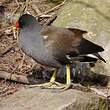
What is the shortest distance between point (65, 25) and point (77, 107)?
167cm

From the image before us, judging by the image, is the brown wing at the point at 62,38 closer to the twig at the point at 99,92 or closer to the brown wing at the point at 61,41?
the brown wing at the point at 61,41

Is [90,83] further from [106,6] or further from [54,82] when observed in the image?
[106,6]

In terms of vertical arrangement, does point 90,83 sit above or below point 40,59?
below

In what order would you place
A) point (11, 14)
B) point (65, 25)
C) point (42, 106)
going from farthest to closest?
point (11, 14) < point (65, 25) < point (42, 106)

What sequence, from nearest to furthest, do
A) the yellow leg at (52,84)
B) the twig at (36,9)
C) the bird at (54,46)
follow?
1. the bird at (54,46)
2. the yellow leg at (52,84)
3. the twig at (36,9)

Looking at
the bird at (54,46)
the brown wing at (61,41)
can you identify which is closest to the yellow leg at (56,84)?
the bird at (54,46)

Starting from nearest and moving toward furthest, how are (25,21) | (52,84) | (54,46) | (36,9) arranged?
1. (54,46)
2. (25,21)
3. (52,84)
4. (36,9)

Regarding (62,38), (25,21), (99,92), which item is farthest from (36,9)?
(99,92)

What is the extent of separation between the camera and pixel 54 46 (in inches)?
184

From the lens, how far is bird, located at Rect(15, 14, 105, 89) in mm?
4645

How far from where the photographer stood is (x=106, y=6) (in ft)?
19.6

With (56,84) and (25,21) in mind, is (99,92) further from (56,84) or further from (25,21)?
(25,21)

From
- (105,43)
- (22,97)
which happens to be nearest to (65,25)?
(105,43)

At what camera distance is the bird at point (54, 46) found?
15.2 feet
